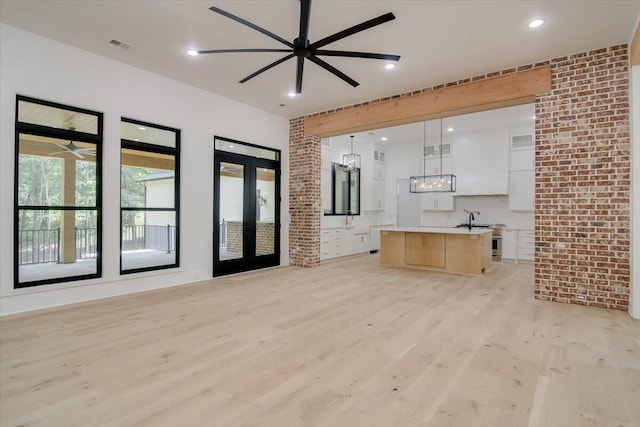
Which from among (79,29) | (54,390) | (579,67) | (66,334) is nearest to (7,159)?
(79,29)

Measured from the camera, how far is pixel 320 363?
2.54m

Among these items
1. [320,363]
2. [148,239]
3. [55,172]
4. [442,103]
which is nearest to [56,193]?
[55,172]

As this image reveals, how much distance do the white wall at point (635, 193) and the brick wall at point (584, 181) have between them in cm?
18

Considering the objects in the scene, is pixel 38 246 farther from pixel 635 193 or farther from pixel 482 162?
pixel 482 162

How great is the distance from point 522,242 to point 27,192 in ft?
31.1

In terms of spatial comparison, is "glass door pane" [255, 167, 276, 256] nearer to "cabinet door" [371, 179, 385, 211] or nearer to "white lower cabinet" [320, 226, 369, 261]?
"white lower cabinet" [320, 226, 369, 261]

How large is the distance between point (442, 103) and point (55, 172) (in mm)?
5585

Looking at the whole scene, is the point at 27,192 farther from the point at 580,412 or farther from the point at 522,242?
the point at 522,242

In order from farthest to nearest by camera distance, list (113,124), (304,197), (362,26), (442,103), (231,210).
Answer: (304,197) → (231,210) → (442,103) → (113,124) → (362,26)

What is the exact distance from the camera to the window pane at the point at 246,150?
19.9 ft

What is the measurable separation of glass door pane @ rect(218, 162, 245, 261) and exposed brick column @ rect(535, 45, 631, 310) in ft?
16.2

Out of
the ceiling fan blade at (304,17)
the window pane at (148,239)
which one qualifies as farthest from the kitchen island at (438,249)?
the ceiling fan blade at (304,17)

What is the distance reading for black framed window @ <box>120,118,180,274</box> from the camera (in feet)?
15.6

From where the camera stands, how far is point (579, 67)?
4.23m
